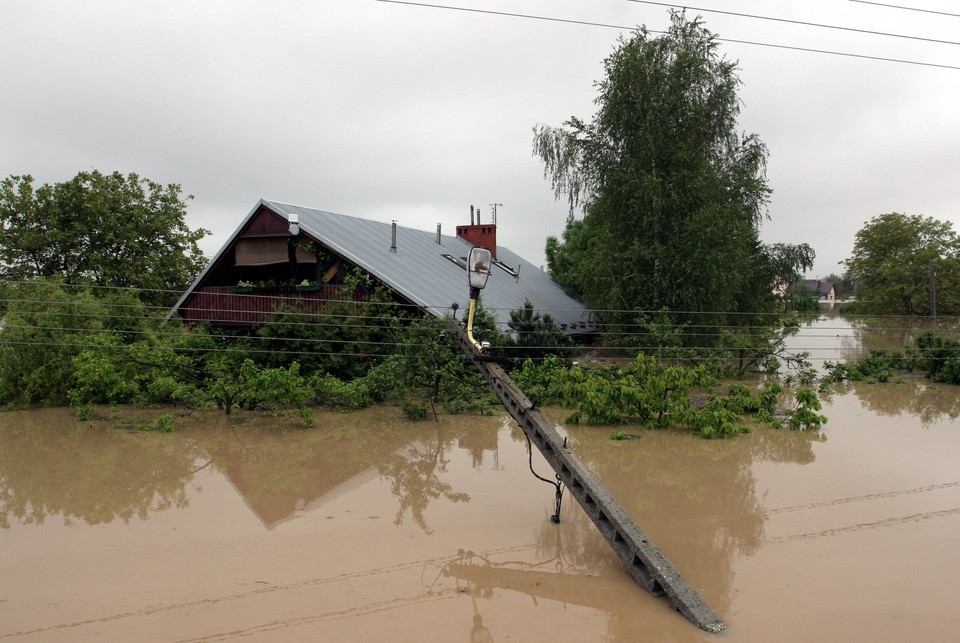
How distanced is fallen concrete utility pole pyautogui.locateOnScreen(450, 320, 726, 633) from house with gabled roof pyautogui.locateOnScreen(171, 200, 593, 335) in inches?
381

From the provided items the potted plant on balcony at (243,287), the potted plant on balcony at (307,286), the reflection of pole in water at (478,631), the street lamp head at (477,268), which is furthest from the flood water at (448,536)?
the potted plant on balcony at (243,287)

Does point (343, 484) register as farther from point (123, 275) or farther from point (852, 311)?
point (852, 311)

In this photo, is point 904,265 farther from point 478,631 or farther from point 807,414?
point 478,631

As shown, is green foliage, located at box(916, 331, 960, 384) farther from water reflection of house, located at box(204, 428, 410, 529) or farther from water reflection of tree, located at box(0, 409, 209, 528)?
water reflection of tree, located at box(0, 409, 209, 528)

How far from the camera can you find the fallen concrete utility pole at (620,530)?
578cm

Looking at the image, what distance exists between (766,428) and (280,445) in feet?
32.6

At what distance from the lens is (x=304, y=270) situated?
69.2 ft

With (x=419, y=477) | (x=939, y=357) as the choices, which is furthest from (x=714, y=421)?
(x=939, y=357)

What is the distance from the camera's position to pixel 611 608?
6.11 m

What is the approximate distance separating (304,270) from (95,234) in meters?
13.0

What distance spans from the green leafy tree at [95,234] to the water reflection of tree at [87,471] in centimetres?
1434

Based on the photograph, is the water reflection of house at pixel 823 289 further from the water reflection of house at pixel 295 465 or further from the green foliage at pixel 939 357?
the water reflection of house at pixel 295 465

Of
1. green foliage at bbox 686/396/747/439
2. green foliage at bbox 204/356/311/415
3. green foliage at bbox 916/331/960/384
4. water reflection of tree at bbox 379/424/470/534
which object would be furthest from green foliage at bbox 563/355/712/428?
green foliage at bbox 916/331/960/384

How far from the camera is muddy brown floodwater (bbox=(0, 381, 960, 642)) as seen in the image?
589 centimetres
